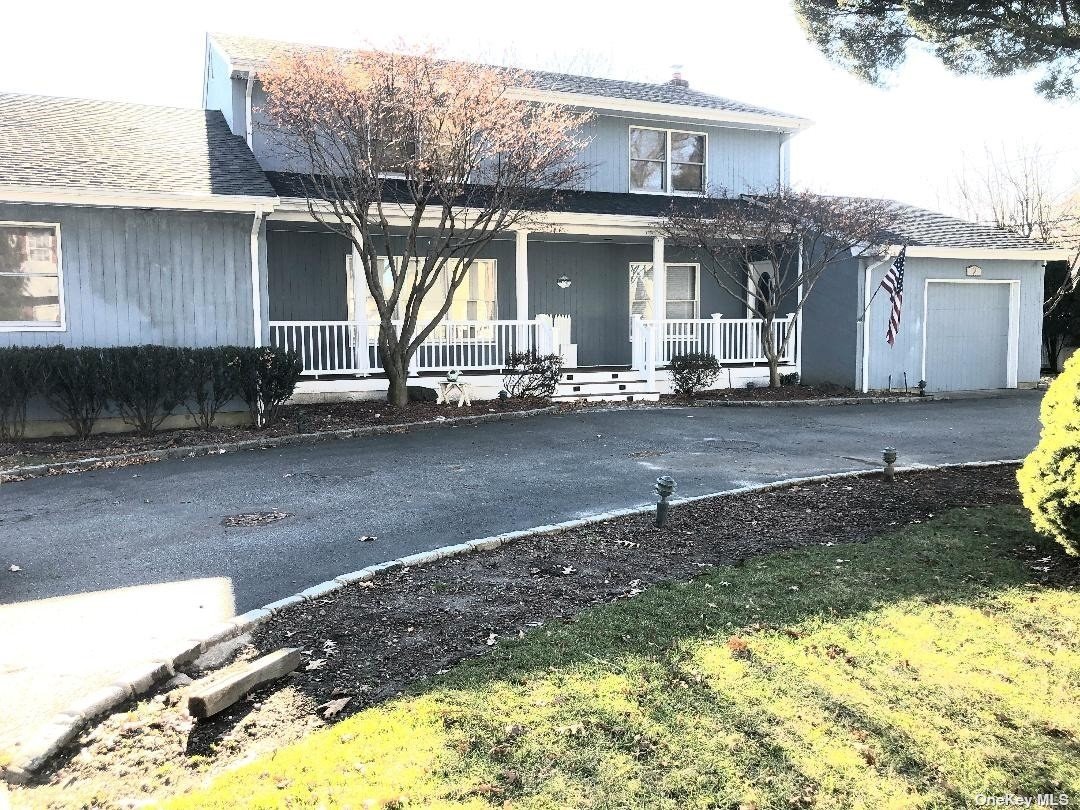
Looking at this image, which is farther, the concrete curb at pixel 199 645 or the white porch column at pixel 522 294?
the white porch column at pixel 522 294

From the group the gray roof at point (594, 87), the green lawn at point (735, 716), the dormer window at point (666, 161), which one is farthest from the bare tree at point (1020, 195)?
the green lawn at point (735, 716)

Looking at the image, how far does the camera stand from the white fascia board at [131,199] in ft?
36.0

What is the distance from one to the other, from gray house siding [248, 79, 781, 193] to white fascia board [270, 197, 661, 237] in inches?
68.1

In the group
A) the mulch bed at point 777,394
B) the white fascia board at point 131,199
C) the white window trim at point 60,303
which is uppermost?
the white fascia board at point 131,199

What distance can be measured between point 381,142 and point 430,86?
3.65 ft

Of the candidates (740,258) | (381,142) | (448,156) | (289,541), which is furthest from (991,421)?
(289,541)

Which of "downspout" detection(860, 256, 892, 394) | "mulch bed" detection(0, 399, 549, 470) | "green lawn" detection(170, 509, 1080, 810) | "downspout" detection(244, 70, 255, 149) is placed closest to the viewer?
"green lawn" detection(170, 509, 1080, 810)

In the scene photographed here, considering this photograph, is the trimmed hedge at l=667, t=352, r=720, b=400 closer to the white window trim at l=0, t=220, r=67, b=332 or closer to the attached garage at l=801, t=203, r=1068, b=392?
the attached garage at l=801, t=203, r=1068, b=392

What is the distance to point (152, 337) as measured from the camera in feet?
39.7

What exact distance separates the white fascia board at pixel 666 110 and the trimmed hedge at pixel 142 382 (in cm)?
797

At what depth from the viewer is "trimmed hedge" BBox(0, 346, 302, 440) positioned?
10.7m

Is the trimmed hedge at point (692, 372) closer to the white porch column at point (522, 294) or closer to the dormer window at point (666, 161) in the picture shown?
the white porch column at point (522, 294)

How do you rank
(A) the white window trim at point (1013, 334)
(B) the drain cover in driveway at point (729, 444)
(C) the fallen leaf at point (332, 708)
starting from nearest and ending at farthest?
(C) the fallen leaf at point (332, 708) → (B) the drain cover in driveway at point (729, 444) → (A) the white window trim at point (1013, 334)

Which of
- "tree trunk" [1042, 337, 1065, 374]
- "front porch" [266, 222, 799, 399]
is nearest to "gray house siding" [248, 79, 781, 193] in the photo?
"front porch" [266, 222, 799, 399]
